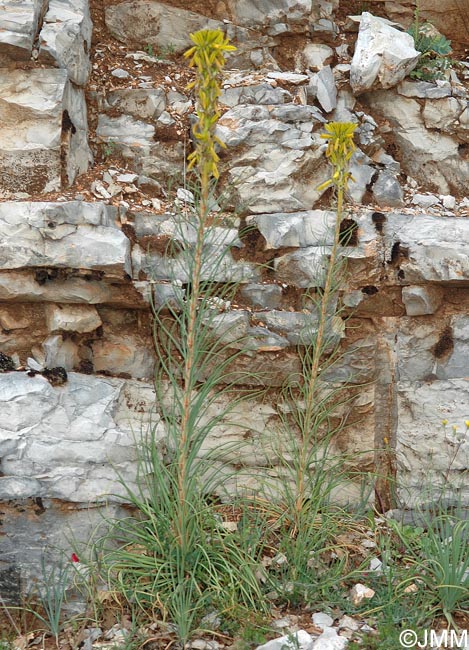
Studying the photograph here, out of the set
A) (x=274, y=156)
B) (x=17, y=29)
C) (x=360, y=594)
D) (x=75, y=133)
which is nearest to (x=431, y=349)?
(x=274, y=156)

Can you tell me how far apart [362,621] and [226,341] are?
160cm

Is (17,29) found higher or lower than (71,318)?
higher

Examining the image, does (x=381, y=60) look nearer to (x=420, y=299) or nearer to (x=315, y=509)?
(x=420, y=299)

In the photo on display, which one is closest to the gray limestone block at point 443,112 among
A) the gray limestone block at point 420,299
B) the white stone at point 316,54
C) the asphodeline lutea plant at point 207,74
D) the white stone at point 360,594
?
the white stone at point 316,54

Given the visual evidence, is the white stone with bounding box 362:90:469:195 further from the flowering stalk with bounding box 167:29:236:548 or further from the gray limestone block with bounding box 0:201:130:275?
the flowering stalk with bounding box 167:29:236:548

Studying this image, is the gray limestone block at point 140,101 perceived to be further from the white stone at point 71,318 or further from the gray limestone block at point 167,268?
the white stone at point 71,318

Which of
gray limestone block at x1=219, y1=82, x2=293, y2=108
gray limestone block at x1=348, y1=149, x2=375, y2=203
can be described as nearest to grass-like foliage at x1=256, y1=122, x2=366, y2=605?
gray limestone block at x1=348, y1=149, x2=375, y2=203

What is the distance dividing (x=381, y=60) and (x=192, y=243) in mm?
1798

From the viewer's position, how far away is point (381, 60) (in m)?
4.69

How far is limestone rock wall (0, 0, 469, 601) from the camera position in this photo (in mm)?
3721

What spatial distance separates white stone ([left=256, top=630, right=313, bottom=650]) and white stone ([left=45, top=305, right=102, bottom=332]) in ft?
6.30

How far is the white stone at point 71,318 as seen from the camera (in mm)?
3961

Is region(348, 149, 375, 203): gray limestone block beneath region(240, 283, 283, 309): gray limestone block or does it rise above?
above

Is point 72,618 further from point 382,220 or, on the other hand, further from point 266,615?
point 382,220
